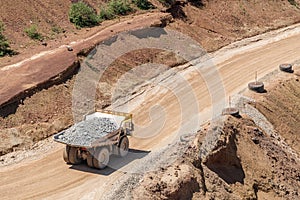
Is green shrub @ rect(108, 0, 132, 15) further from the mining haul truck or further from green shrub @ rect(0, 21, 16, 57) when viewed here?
the mining haul truck

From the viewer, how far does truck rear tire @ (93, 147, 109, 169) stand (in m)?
25.6

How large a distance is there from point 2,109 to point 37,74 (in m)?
4.48

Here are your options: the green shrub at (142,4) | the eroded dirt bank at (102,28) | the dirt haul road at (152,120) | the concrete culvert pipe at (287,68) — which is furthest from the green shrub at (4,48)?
the concrete culvert pipe at (287,68)

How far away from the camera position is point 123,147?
27484 millimetres

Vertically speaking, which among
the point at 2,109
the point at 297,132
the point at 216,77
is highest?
the point at 2,109

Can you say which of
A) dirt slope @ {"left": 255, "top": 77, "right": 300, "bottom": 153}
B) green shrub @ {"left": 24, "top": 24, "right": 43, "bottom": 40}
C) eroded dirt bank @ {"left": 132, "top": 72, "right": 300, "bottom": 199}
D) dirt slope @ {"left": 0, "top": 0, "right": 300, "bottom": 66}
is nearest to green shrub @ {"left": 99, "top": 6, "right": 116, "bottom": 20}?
dirt slope @ {"left": 0, "top": 0, "right": 300, "bottom": 66}

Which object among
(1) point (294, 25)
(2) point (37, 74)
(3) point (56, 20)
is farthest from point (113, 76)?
(1) point (294, 25)

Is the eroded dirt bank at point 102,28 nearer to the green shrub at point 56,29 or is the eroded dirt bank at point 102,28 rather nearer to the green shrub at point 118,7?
the green shrub at point 56,29

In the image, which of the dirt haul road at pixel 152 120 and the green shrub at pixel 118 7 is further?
the green shrub at pixel 118 7

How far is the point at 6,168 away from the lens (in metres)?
26.6

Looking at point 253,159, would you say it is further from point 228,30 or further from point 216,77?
point 228,30

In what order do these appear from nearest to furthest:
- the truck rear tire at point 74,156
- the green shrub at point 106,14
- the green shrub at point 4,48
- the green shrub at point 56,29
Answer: the truck rear tire at point 74,156 < the green shrub at point 4,48 < the green shrub at point 56,29 < the green shrub at point 106,14

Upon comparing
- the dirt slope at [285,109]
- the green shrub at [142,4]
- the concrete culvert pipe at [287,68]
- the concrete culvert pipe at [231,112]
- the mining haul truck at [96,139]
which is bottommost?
the dirt slope at [285,109]

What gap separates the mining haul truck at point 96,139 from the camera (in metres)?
25.3
